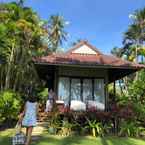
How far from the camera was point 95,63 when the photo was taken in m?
16.4

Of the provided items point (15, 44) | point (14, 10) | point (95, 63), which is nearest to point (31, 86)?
point (15, 44)

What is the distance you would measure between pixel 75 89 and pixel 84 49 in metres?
2.49

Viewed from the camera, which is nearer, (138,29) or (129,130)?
(129,130)

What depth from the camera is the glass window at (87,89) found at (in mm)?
17859

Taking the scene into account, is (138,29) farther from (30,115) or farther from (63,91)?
(30,115)

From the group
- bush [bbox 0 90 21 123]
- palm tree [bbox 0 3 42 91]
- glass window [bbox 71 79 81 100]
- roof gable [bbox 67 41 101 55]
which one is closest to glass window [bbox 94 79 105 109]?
glass window [bbox 71 79 81 100]

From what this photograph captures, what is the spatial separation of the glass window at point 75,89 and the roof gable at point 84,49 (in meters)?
1.77

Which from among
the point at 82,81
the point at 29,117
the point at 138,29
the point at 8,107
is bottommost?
the point at 29,117

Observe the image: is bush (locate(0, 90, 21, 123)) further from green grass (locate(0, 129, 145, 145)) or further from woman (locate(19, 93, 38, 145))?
woman (locate(19, 93, 38, 145))

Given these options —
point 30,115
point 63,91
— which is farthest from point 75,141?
point 63,91

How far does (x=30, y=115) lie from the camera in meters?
10.3

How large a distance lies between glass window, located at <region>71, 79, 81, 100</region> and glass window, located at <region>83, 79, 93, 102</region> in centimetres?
28

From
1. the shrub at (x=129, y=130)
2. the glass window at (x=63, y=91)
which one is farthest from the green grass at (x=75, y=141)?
the glass window at (x=63, y=91)

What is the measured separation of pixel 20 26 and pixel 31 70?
5915 millimetres
